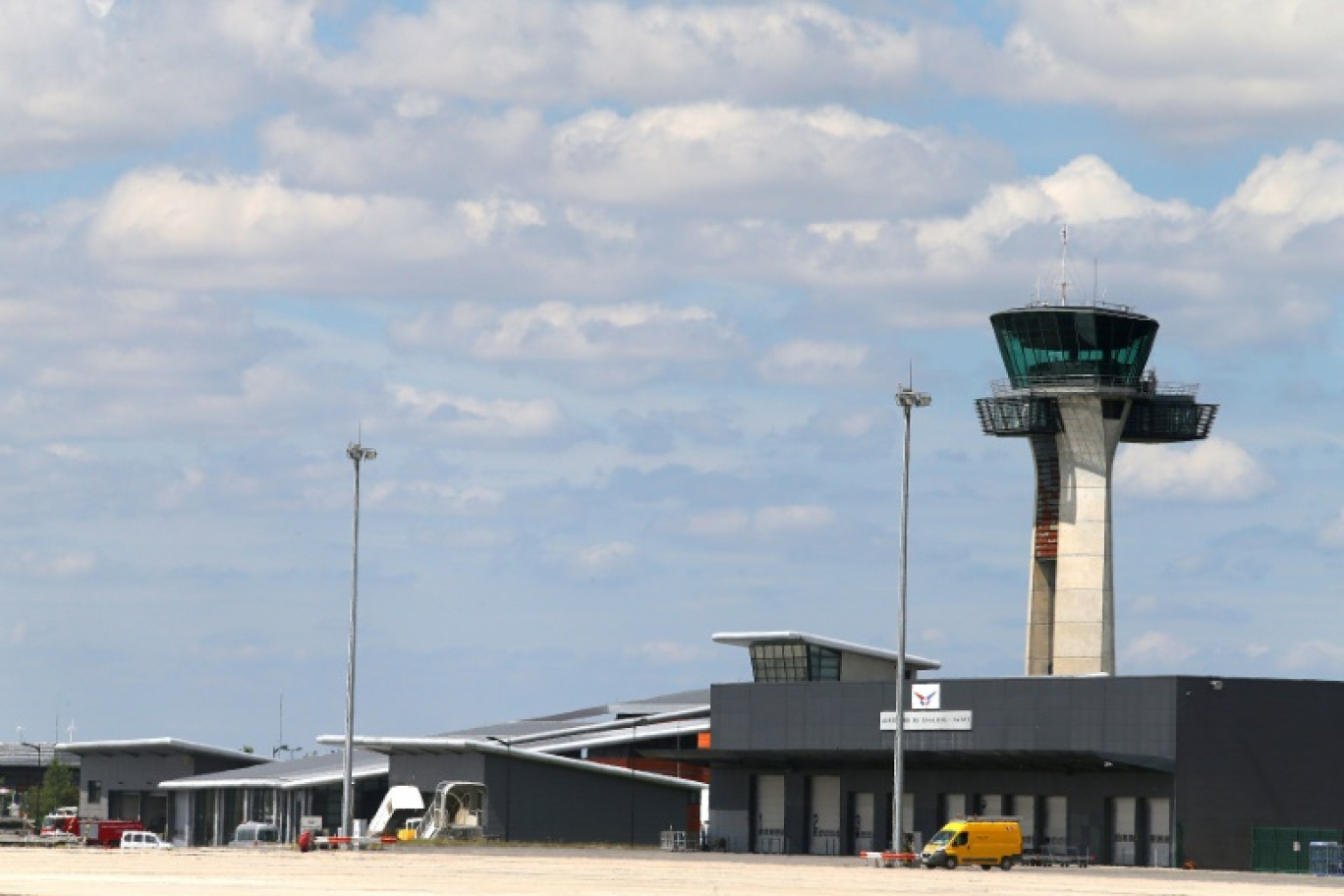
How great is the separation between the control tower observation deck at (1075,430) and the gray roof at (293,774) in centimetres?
3497

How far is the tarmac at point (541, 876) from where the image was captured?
2095 inches

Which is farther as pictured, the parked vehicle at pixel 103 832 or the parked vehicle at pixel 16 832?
the parked vehicle at pixel 103 832

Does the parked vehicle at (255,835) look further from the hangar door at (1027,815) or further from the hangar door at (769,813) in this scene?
the hangar door at (1027,815)

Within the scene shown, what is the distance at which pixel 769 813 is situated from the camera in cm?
10194

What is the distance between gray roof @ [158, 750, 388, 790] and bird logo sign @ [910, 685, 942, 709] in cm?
3375

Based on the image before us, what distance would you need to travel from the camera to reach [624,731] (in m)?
122

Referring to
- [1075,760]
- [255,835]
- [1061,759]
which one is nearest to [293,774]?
[255,835]

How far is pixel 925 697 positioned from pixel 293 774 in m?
41.1

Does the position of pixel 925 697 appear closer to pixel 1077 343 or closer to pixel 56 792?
pixel 1077 343

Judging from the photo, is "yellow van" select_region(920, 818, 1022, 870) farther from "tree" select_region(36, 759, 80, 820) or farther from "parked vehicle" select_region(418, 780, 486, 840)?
"tree" select_region(36, 759, 80, 820)

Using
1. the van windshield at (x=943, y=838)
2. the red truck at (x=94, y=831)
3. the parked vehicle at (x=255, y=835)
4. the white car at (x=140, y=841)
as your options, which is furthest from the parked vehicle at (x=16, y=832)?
the van windshield at (x=943, y=838)

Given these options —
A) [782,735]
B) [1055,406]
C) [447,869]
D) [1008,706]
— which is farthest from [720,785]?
[447,869]

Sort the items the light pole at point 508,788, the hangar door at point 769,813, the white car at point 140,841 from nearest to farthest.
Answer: the white car at point 140,841 → the hangar door at point 769,813 → the light pole at point 508,788

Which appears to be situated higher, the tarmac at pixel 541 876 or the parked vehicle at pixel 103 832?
the tarmac at pixel 541 876
